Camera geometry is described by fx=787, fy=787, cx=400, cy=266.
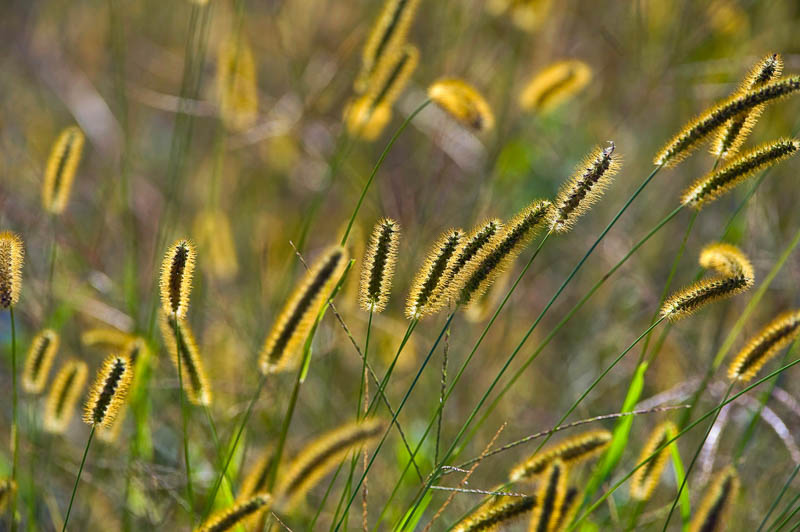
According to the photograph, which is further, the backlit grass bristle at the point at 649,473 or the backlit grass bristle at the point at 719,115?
the backlit grass bristle at the point at 649,473

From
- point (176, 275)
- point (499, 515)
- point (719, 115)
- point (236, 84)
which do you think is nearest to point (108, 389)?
point (176, 275)

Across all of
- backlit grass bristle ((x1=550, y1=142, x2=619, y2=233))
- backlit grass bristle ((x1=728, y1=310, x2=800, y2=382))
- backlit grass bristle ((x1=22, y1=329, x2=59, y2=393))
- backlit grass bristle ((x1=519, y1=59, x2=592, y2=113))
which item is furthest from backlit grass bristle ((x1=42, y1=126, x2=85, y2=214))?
backlit grass bristle ((x1=728, y1=310, x2=800, y2=382))

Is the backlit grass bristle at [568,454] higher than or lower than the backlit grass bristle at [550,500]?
higher

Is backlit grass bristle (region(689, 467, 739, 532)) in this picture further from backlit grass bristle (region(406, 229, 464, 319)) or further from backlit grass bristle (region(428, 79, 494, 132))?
backlit grass bristle (region(428, 79, 494, 132))

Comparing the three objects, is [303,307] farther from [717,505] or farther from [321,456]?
[717,505]

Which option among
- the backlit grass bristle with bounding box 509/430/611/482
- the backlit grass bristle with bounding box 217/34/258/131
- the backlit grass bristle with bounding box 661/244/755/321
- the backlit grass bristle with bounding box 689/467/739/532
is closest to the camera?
the backlit grass bristle with bounding box 661/244/755/321

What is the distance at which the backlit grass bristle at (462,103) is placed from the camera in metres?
1.80

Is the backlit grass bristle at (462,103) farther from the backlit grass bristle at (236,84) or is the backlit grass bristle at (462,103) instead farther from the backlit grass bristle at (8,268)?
the backlit grass bristle at (236,84)

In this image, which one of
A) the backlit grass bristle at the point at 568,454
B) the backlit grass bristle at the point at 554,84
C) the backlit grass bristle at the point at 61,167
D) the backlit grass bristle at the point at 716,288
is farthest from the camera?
the backlit grass bristle at the point at 554,84

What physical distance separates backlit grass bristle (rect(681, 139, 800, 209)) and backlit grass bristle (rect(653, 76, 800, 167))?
0.07m

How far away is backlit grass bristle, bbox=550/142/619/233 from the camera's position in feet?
4.42

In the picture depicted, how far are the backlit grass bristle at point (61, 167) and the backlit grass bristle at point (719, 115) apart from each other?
135 centimetres

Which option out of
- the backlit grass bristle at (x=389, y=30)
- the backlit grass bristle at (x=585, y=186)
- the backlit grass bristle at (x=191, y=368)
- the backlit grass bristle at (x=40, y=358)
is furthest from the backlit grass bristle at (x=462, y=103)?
the backlit grass bristle at (x=40, y=358)

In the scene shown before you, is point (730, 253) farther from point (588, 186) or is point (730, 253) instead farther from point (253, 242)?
point (253, 242)
